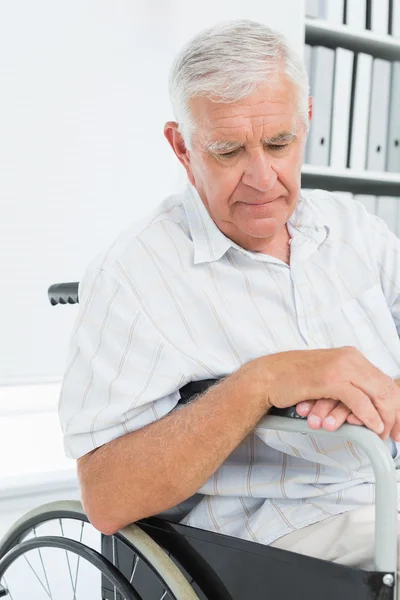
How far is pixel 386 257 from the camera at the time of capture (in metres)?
1.37

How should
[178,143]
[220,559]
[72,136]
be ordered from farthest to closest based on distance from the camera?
1. [72,136]
2. [178,143]
3. [220,559]

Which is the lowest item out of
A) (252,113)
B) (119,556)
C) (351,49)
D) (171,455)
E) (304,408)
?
(119,556)

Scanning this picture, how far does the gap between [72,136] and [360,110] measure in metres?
0.79

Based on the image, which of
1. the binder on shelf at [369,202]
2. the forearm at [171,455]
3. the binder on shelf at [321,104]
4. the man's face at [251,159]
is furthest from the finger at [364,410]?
the binder on shelf at [369,202]

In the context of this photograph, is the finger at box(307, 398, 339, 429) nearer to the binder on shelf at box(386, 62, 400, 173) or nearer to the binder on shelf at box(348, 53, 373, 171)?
the binder on shelf at box(348, 53, 373, 171)

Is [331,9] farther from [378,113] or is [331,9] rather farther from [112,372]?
[112,372]

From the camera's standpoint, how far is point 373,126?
7.50ft

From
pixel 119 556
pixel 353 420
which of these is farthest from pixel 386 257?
pixel 119 556

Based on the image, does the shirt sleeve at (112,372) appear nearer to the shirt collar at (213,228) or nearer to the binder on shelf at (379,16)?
the shirt collar at (213,228)

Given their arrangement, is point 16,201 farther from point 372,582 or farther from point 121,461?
point 372,582

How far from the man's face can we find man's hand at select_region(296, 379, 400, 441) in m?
0.37

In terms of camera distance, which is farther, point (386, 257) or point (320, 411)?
point (386, 257)

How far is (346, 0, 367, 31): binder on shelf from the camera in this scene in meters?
2.22

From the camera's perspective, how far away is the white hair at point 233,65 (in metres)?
1.12
